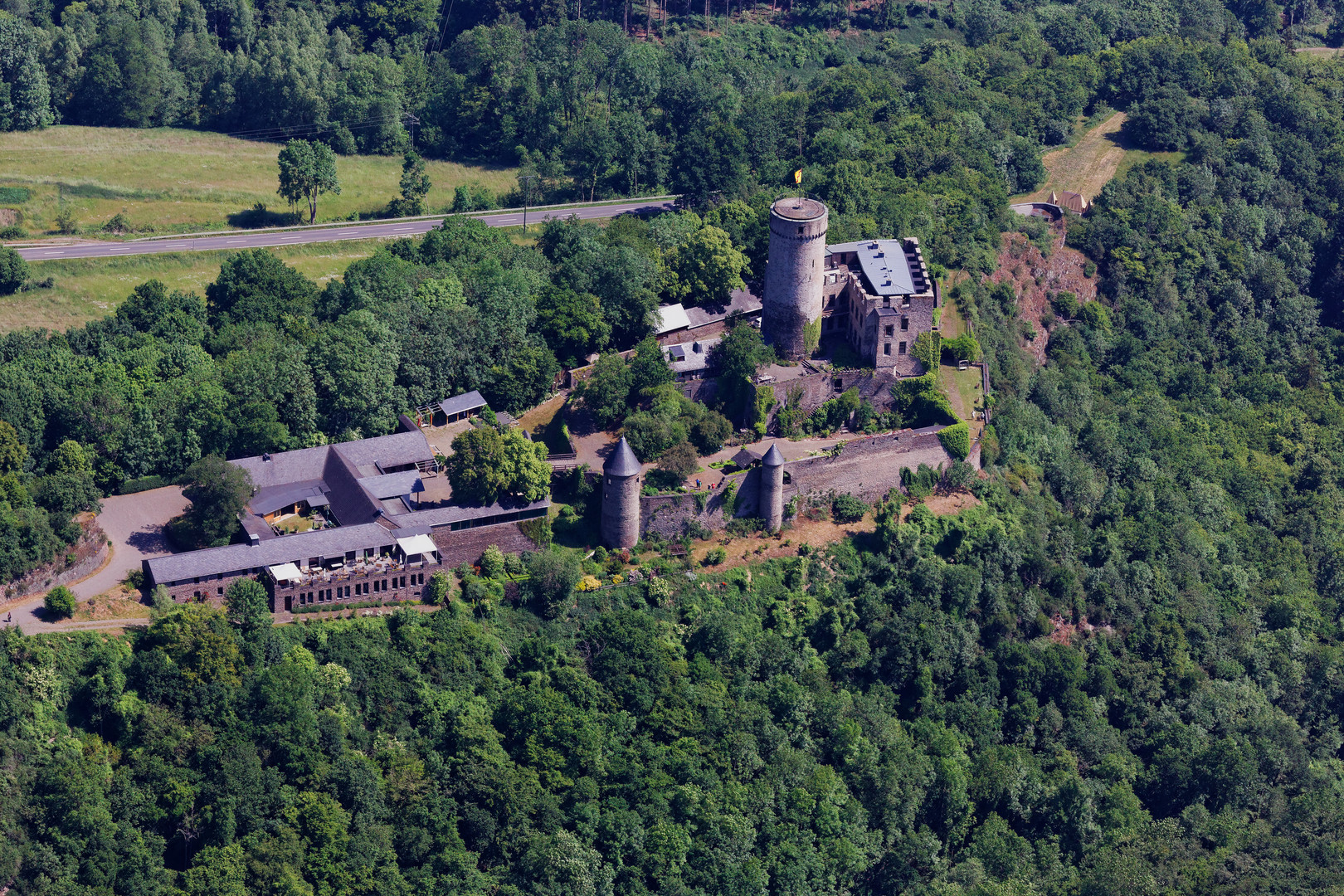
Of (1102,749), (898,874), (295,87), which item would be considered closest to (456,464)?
Answer: (898,874)

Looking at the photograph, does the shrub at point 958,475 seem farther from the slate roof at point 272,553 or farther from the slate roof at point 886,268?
the slate roof at point 272,553

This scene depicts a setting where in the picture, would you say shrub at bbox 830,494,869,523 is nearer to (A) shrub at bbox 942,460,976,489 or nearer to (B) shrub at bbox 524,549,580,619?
(A) shrub at bbox 942,460,976,489

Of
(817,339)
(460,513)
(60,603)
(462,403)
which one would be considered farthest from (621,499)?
(60,603)

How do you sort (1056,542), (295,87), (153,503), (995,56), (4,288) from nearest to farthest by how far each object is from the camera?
1. (153,503)
2. (1056,542)
3. (4,288)
4. (295,87)
5. (995,56)

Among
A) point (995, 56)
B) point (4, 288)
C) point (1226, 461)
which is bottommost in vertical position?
point (1226, 461)

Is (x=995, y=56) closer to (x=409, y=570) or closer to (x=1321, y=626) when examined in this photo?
(x=1321, y=626)
